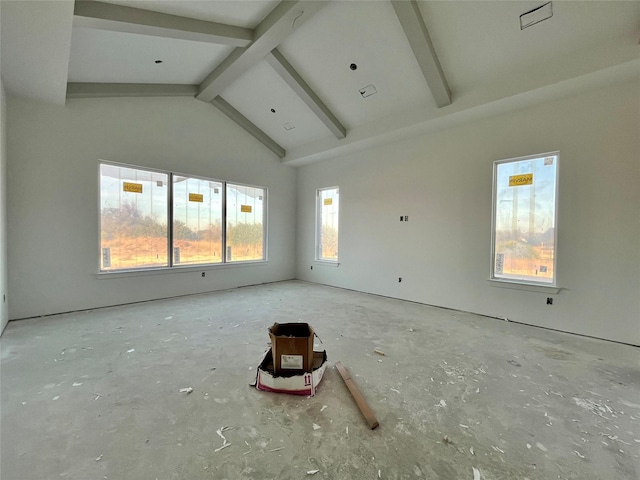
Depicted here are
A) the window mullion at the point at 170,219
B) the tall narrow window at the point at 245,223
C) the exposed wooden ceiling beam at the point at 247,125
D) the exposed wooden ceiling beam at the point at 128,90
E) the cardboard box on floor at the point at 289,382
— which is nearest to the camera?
the cardboard box on floor at the point at 289,382

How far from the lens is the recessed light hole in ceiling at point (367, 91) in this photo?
4.30m

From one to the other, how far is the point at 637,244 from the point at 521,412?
9.29ft

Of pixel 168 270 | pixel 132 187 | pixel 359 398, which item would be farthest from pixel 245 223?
pixel 359 398

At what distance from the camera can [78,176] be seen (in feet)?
13.4

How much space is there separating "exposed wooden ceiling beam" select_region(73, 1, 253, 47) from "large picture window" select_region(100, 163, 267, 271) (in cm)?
213

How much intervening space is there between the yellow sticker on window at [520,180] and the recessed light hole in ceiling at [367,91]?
250 cm

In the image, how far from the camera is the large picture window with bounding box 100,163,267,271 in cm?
444

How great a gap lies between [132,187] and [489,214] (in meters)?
5.92

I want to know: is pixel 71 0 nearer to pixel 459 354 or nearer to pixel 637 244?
pixel 459 354

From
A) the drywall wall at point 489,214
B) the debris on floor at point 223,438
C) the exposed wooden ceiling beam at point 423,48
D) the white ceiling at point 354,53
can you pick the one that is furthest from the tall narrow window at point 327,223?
the debris on floor at point 223,438

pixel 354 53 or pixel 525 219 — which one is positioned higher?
pixel 354 53

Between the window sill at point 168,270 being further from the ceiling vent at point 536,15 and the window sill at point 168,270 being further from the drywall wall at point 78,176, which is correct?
the ceiling vent at point 536,15

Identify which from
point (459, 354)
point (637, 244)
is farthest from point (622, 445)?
point (637, 244)

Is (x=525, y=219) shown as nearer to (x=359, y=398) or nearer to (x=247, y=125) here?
(x=359, y=398)
